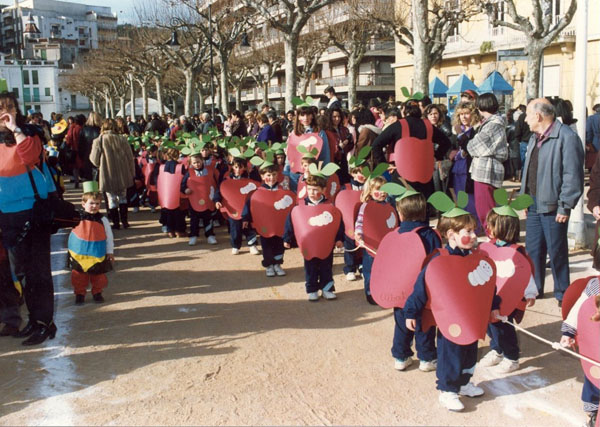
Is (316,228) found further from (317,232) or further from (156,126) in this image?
(156,126)

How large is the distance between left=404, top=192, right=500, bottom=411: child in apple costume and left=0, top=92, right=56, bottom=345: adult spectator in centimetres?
292

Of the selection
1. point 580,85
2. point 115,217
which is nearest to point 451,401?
point 580,85

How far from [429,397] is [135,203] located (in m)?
8.78

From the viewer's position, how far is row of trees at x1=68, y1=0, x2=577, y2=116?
17.3 metres

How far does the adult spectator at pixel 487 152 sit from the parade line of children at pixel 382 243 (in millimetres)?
1149

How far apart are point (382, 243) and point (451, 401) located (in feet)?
3.75

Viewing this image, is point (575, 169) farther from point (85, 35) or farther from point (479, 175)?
point (85, 35)

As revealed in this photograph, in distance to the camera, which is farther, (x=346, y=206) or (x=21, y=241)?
(x=346, y=206)

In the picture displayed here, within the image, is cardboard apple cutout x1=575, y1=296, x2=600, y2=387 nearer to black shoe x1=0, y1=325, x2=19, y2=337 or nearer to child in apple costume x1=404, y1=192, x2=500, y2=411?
child in apple costume x1=404, y1=192, x2=500, y2=411

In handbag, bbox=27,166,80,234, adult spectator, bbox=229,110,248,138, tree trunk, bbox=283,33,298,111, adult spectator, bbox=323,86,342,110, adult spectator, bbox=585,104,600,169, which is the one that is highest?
tree trunk, bbox=283,33,298,111

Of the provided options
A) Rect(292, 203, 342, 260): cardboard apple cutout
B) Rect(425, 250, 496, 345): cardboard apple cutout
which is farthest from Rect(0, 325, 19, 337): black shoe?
Rect(425, 250, 496, 345): cardboard apple cutout

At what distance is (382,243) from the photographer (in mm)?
4391

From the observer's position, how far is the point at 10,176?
482 cm

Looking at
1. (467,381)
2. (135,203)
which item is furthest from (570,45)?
(467,381)
